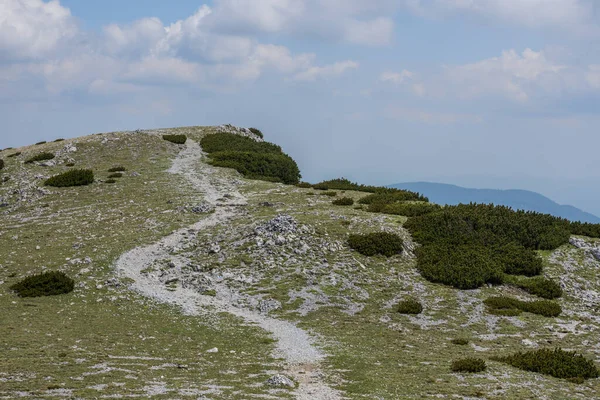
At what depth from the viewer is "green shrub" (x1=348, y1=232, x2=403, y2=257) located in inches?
1248

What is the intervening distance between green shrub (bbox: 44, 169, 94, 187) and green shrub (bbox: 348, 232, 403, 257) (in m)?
27.7

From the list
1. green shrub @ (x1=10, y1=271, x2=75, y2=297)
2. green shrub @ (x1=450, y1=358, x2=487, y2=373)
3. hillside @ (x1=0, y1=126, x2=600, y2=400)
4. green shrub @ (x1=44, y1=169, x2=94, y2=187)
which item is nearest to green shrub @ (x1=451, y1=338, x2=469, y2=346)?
hillside @ (x1=0, y1=126, x2=600, y2=400)

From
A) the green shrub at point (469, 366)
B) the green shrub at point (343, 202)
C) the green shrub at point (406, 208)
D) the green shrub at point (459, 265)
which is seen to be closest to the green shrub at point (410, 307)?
the green shrub at point (459, 265)

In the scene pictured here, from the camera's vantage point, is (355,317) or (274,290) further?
(274,290)

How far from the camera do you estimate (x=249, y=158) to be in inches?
2333

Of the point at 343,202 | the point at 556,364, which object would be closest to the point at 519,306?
the point at 556,364

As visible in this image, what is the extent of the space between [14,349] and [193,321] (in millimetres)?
7434

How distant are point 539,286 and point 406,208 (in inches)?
478

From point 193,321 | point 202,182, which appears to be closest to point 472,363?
point 193,321

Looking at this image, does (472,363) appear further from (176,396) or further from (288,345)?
(176,396)

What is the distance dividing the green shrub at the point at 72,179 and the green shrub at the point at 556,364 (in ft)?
131

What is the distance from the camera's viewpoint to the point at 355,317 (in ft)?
82.6

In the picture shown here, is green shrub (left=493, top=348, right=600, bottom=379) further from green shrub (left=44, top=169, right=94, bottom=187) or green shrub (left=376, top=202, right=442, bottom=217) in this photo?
green shrub (left=44, top=169, right=94, bottom=187)

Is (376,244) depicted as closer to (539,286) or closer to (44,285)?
(539,286)
